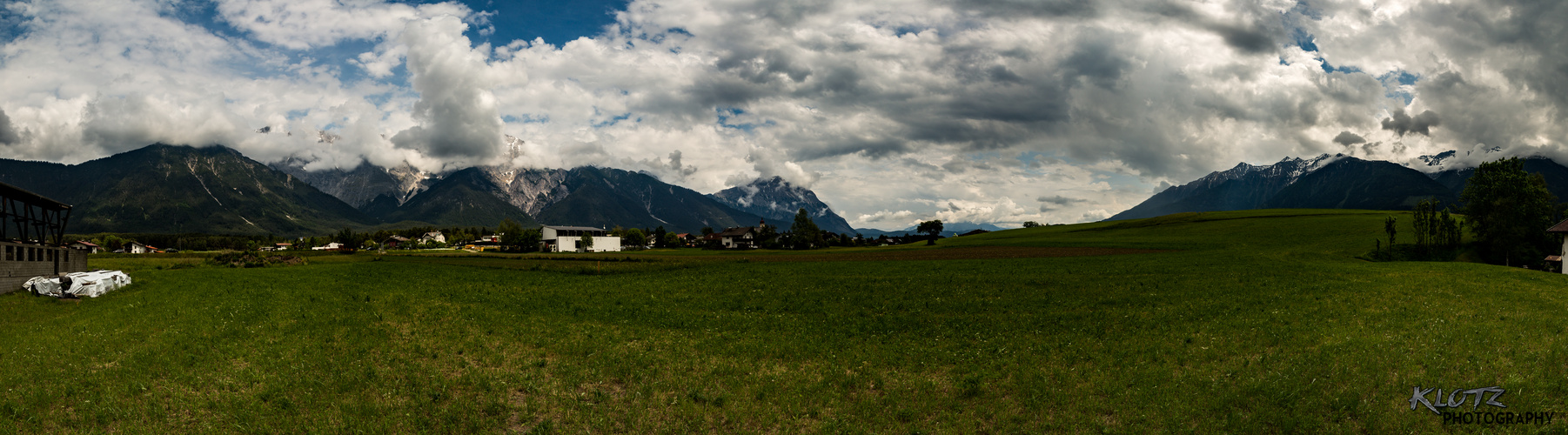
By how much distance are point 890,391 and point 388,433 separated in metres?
12.1

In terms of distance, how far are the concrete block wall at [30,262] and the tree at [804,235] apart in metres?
130

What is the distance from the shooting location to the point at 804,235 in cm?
16438

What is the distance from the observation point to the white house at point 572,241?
179 m

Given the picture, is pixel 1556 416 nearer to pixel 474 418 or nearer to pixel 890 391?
pixel 890 391

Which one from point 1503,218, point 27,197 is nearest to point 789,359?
point 27,197

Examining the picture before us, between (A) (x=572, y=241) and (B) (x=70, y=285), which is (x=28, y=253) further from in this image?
(A) (x=572, y=241)

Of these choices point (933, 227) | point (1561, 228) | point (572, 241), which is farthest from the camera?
point (572, 241)

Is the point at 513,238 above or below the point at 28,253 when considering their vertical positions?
above

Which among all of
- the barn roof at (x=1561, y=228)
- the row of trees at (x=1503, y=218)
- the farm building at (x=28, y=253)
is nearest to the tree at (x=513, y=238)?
the farm building at (x=28, y=253)

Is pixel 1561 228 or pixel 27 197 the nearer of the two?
pixel 27 197

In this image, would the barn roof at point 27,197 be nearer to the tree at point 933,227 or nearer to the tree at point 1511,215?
the tree at point 1511,215

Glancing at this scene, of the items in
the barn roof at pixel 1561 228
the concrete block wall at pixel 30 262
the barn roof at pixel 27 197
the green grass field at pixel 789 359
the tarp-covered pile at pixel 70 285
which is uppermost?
A: the barn roof at pixel 27 197

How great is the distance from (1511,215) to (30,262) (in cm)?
15205

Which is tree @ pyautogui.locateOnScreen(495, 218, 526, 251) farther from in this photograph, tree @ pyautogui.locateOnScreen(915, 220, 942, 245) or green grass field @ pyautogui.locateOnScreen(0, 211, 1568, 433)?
green grass field @ pyautogui.locateOnScreen(0, 211, 1568, 433)
